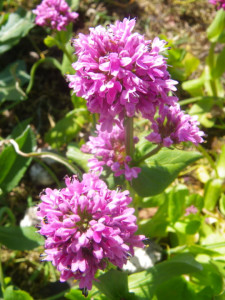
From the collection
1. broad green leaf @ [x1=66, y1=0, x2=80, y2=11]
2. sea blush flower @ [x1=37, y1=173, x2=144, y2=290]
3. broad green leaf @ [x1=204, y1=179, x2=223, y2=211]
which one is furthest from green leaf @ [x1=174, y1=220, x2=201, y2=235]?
broad green leaf @ [x1=66, y1=0, x2=80, y2=11]

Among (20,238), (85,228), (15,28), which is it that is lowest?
(20,238)

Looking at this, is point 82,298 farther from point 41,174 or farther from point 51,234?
point 41,174

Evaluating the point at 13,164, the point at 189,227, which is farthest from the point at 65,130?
the point at 189,227

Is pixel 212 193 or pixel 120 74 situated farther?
pixel 212 193

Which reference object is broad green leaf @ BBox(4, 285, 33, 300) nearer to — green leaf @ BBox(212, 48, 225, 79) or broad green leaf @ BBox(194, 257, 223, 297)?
broad green leaf @ BBox(194, 257, 223, 297)

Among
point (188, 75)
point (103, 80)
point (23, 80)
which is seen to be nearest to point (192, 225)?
point (103, 80)

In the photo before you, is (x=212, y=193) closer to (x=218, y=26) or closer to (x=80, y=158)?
(x=80, y=158)
